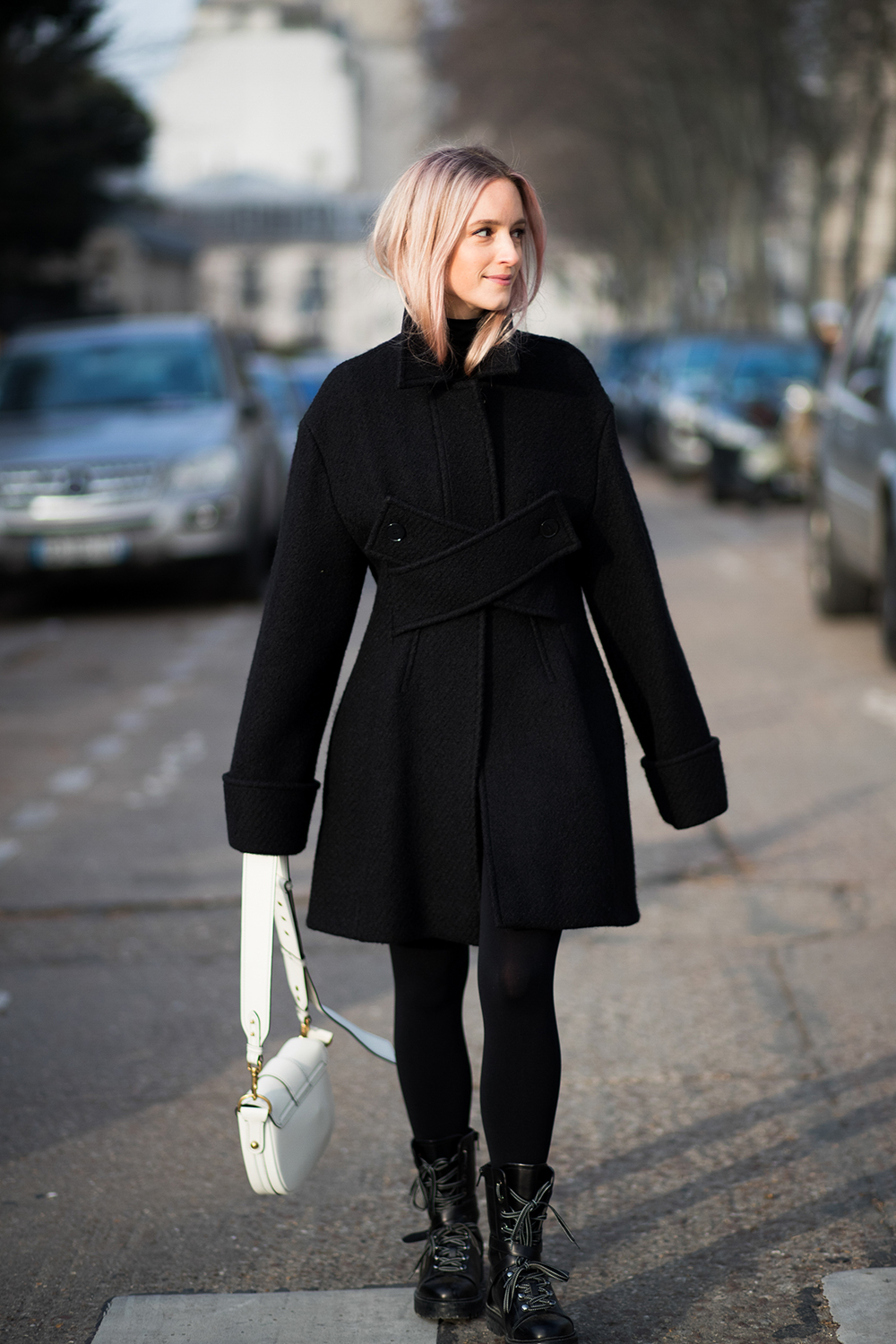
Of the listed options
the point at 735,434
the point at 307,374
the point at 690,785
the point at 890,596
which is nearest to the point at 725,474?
the point at 735,434

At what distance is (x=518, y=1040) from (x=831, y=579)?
841cm

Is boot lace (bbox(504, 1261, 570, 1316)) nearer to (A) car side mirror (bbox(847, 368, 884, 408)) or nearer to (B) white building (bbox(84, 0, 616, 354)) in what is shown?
(A) car side mirror (bbox(847, 368, 884, 408))

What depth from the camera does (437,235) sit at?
2.95 metres

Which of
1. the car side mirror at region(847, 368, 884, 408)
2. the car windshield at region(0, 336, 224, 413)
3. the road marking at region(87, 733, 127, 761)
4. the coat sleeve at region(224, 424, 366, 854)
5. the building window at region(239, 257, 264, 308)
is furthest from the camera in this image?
the building window at region(239, 257, 264, 308)

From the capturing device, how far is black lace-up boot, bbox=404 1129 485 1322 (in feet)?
10.2

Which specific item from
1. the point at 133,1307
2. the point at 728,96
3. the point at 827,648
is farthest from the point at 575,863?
the point at 728,96

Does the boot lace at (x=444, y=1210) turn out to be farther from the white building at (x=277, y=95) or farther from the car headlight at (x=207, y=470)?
the white building at (x=277, y=95)

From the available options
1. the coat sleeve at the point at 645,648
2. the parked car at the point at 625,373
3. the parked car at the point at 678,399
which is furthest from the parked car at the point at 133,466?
the parked car at the point at 625,373

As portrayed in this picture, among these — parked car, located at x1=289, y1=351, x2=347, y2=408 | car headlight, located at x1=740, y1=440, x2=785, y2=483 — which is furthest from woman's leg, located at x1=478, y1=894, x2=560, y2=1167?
car headlight, located at x1=740, y1=440, x2=785, y2=483

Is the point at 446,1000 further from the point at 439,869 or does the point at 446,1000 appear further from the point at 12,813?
the point at 12,813

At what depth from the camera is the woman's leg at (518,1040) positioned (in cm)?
298

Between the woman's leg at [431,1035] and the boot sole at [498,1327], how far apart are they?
301 mm

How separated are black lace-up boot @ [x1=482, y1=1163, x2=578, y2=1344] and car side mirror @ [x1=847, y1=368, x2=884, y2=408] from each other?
7.20 m

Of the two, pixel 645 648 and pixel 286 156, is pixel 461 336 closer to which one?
pixel 645 648
